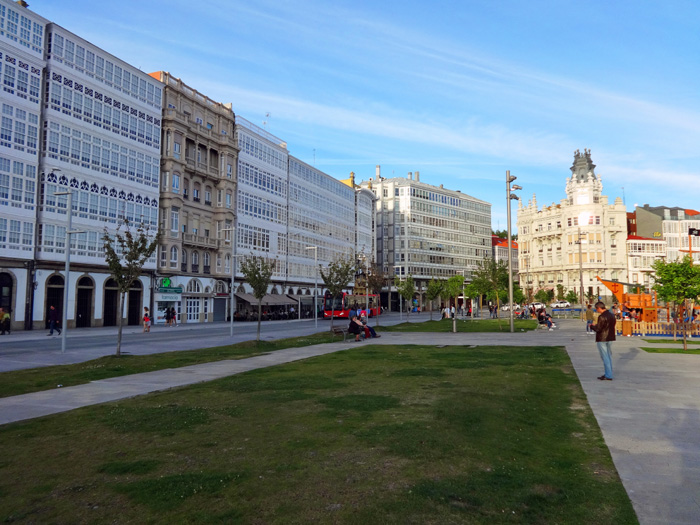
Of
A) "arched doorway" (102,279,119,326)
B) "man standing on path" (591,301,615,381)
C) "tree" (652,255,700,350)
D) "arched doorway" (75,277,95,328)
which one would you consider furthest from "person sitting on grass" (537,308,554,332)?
"arched doorway" (75,277,95,328)

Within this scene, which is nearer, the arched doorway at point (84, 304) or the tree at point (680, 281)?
the tree at point (680, 281)

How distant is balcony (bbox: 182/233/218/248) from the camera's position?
180 feet

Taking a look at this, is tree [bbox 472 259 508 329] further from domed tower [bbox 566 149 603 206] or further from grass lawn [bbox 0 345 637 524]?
domed tower [bbox 566 149 603 206]

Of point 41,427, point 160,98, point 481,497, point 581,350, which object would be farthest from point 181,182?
point 481,497

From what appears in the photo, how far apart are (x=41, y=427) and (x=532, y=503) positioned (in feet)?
23.1

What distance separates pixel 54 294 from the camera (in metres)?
41.2

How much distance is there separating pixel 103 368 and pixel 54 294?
98.6ft

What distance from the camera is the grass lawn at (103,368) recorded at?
41.4 ft

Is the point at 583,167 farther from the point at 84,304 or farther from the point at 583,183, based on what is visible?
the point at 84,304

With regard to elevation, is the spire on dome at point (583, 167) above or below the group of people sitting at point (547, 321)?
above

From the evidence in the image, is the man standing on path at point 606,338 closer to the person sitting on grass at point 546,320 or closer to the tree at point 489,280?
the person sitting on grass at point 546,320

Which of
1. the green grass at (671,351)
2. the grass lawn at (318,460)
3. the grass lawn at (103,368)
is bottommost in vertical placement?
the grass lawn at (103,368)

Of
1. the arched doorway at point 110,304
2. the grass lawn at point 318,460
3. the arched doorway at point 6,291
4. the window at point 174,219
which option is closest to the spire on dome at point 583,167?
the window at point 174,219

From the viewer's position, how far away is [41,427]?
798cm
